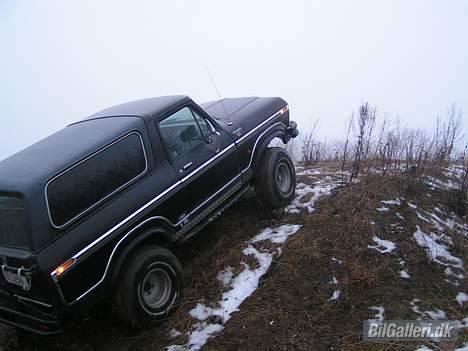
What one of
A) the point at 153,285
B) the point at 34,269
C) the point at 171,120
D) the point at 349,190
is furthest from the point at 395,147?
the point at 34,269

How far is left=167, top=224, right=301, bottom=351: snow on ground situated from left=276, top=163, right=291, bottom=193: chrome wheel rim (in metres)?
0.82

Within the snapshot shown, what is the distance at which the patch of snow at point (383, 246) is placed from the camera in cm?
457

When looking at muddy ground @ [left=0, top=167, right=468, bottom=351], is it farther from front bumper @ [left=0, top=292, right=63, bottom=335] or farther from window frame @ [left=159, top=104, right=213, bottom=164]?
window frame @ [left=159, top=104, right=213, bottom=164]

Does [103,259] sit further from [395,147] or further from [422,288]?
[395,147]

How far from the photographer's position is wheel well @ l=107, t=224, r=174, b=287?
12.3 feet

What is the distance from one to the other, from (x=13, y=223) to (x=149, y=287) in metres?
1.40

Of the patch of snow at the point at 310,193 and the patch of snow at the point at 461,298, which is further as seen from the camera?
the patch of snow at the point at 310,193

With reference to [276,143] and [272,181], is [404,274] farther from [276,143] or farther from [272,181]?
[276,143]

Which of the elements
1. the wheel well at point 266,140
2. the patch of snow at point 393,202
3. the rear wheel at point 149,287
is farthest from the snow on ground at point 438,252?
the rear wheel at point 149,287

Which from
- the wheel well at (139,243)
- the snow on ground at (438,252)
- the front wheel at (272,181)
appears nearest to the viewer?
the wheel well at (139,243)

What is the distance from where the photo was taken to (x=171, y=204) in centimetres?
434

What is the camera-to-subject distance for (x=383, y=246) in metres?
4.64

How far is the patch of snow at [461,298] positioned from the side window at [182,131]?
10.2 ft

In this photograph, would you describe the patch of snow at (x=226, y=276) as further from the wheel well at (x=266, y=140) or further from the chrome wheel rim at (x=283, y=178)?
the chrome wheel rim at (x=283, y=178)
